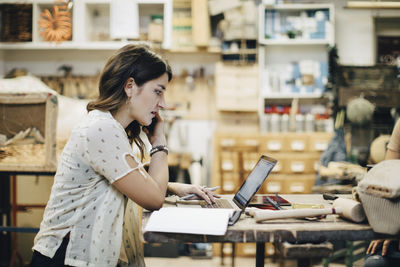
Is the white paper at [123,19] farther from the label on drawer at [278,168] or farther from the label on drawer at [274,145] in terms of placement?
the label on drawer at [278,168]

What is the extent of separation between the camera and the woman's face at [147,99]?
159 cm

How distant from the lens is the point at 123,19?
475cm

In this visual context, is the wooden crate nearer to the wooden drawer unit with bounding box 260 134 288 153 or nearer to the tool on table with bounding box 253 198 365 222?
the tool on table with bounding box 253 198 365 222

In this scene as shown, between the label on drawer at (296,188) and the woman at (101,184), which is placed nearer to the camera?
the woman at (101,184)

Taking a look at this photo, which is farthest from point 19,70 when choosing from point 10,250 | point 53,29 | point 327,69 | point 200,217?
point 200,217

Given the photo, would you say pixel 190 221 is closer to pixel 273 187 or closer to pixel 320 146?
pixel 273 187

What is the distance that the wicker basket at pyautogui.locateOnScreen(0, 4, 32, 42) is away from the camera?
477 cm

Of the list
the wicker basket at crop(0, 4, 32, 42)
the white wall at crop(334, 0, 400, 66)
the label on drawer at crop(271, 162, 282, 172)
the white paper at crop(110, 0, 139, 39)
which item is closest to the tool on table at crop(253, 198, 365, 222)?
the label on drawer at crop(271, 162, 282, 172)

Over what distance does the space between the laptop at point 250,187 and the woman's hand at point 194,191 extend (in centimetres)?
4

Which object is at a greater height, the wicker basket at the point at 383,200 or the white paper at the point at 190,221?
the wicker basket at the point at 383,200

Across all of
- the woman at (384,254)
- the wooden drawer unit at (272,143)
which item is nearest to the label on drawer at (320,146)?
the wooden drawer unit at (272,143)

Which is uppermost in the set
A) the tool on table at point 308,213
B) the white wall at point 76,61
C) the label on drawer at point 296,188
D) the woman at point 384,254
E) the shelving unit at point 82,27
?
the shelving unit at point 82,27

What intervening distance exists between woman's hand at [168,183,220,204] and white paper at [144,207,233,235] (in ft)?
1.11

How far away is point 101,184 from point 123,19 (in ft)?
12.1
